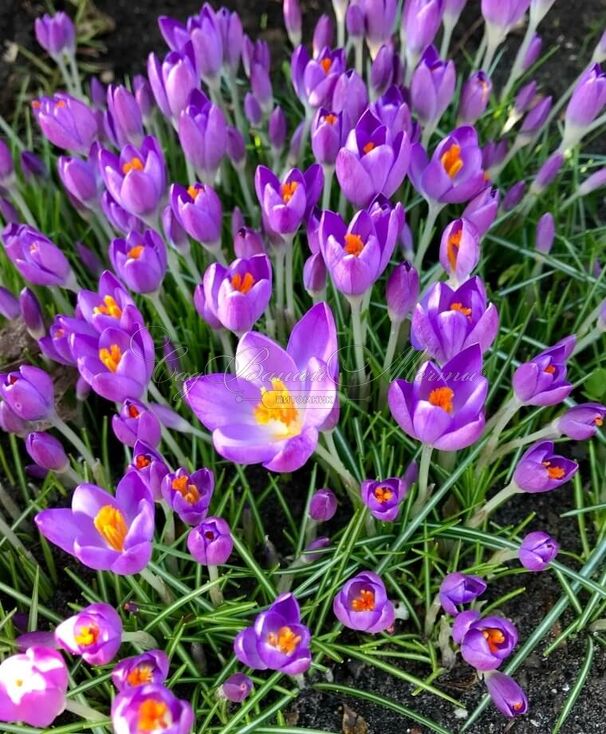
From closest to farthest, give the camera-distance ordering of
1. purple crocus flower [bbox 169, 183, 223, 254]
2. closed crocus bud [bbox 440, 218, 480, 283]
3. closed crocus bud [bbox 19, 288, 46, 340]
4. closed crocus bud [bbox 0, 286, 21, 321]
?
closed crocus bud [bbox 440, 218, 480, 283], purple crocus flower [bbox 169, 183, 223, 254], closed crocus bud [bbox 19, 288, 46, 340], closed crocus bud [bbox 0, 286, 21, 321]

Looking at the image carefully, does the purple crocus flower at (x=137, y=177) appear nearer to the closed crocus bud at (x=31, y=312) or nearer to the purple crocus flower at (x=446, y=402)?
the closed crocus bud at (x=31, y=312)

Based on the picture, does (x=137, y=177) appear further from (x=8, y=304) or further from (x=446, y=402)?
(x=446, y=402)

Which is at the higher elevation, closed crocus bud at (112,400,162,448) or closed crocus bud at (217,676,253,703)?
closed crocus bud at (112,400,162,448)

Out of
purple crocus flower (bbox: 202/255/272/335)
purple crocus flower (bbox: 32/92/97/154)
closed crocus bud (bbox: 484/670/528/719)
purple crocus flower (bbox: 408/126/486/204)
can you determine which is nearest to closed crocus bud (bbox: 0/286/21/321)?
purple crocus flower (bbox: 32/92/97/154)

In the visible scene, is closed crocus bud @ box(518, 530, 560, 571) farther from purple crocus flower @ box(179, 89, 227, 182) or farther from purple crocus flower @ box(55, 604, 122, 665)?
purple crocus flower @ box(179, 89, 227, 182)

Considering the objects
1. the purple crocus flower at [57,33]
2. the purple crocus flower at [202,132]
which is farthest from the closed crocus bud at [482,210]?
Result: the purple crocus flower at [57,33]

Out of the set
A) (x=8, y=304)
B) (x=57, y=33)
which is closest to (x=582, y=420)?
(x=8, y=304)
